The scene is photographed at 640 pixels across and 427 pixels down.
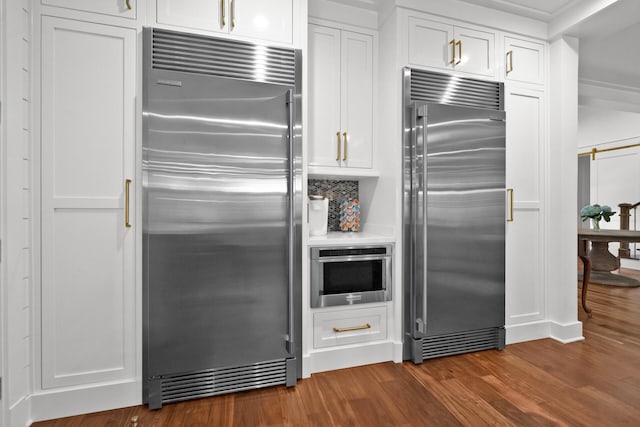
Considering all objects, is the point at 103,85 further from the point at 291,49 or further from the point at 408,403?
the point at 408,403

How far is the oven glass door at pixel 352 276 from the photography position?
2.28 meters

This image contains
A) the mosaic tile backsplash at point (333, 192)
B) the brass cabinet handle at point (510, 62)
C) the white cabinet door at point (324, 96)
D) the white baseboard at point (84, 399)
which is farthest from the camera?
the mosaic tile backsplash at point (333, 192)

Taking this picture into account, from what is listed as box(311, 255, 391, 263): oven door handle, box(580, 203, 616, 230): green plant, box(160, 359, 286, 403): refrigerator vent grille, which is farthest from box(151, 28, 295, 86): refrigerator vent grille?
box(580, 203, 616, 230): green plant

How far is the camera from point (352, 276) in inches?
92.4

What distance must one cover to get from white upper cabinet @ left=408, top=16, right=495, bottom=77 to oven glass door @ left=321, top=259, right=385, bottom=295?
4.80 feet

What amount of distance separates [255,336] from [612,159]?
743cm

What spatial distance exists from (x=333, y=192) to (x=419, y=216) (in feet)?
2.59

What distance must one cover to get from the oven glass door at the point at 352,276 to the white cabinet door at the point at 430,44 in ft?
4.80

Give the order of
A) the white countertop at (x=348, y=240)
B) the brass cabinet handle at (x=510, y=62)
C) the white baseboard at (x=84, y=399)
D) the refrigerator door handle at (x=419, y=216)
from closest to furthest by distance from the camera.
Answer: the white baseboard at (x=84, y=399), the white countertop at (x=348, y=240), the refrigerator door handle at (x=419, y=216), the brass cabinet handle at (x=510, y=62)

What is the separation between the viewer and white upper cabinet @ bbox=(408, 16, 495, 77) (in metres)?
2.41

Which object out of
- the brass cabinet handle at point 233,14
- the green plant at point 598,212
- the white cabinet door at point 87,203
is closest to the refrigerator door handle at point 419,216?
the brass cabinet handle at point 233,14

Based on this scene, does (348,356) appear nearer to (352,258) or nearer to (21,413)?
(352,258)

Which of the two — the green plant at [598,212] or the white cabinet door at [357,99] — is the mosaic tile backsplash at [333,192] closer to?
the white cabinet door at [357,99]

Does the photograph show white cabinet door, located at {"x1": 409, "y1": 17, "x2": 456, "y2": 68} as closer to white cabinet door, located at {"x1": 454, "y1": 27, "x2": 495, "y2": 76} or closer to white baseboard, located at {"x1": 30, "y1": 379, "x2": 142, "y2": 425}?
white cabinet door, located at {"x1": 454, "y1": 27, "x2": 495, "y2": 76}
